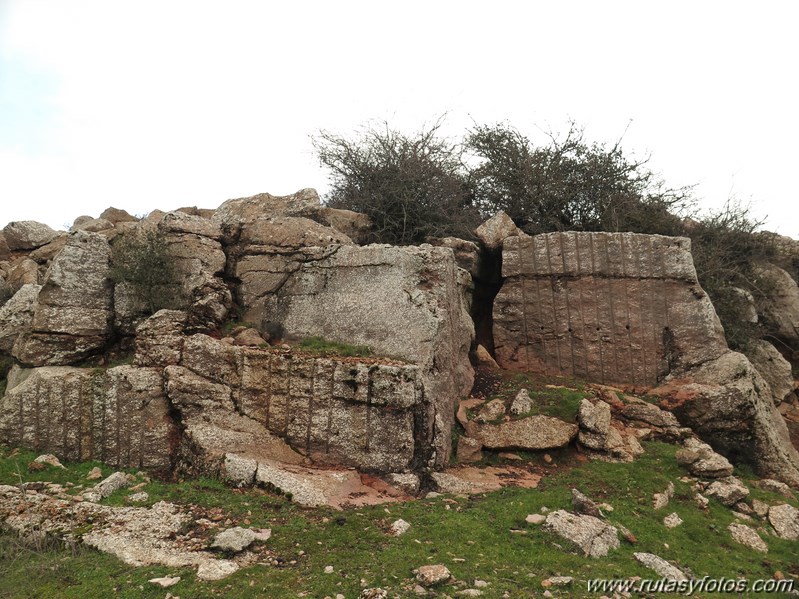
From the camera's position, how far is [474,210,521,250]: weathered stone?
1257 centimetres

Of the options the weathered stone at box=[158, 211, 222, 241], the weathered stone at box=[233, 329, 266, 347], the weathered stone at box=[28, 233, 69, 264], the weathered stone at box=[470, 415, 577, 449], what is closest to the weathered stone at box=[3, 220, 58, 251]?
the weathered stone at box=[28, 233, 69, 264]

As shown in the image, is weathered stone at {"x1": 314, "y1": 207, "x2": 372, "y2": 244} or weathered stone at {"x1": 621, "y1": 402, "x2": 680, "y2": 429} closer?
weathered stone at {"x1": 621, "y1": 402, "x2": 680, "y2": 429}

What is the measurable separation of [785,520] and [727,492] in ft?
2.41

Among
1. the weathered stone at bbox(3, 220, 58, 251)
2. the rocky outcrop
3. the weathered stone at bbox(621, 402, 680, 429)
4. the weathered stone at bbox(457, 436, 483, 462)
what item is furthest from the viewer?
the weathered stone at bbox(3, 220, 58, 251)

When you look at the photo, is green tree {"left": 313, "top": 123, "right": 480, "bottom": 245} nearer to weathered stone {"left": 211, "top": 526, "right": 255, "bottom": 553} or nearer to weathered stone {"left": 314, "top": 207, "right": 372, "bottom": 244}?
weathered stone {"left": 314, "top": 207, "right": 372, "bottom": 244}

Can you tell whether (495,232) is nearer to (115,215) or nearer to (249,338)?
(249,338)

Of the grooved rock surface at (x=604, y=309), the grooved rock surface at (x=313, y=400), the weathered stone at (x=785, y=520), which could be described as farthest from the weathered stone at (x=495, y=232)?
the weathered stone at (x=785, y=520)

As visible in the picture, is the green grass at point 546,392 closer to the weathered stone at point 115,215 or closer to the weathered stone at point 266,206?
the weathered stone at point 266,206

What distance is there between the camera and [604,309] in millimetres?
11555

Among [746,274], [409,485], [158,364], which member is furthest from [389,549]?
[746,274]

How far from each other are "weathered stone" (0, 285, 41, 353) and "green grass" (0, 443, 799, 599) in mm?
2765

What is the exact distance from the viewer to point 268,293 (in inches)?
418

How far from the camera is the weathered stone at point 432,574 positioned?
5.73 m

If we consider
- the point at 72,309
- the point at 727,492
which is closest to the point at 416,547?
the point at 727,492
